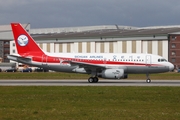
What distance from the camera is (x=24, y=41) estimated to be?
53719 mm

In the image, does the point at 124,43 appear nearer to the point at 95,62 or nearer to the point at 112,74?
the point at 95,62

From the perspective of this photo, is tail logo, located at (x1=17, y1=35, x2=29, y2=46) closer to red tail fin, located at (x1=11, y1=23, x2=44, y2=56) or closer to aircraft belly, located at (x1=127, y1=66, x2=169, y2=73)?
red tail fin, located at (x1=11, y1=23, x2=44, y2=56)

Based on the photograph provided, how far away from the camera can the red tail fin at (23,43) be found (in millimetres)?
53594

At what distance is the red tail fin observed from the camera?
176 ft

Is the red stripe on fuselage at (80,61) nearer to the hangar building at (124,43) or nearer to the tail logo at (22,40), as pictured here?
the tail logo at (22,40)
